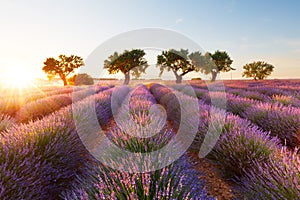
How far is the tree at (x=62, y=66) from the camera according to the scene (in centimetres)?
3931

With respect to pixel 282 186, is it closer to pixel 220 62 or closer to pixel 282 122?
pixel 282 122

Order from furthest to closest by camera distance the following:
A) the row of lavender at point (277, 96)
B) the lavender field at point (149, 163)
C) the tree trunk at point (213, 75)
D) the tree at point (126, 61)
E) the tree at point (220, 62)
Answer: the tree trunk at point (213, 75) < the tree at point (220, 62) < the tree at point (126, 61) < the row of lavender at point (277, 96) < the lavender field at point (149, 163)

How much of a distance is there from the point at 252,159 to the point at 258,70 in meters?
53.5

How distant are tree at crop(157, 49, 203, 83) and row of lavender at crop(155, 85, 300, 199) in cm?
3478

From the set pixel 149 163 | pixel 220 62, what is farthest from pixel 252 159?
pixel 220 62

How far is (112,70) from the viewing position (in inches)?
1485

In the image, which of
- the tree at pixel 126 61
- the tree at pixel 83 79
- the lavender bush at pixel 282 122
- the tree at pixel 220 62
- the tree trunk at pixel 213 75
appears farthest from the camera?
the tree trunk at pixel 213 75

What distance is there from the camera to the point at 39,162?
6.71 ft

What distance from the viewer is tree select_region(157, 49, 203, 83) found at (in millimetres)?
37547

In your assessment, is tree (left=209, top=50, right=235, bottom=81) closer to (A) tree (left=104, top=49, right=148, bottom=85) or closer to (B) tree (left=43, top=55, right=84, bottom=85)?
(A) tree (left=104, top=49, right=148, bottom=85)

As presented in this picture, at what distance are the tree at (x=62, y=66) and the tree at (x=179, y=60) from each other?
1779 centimetres

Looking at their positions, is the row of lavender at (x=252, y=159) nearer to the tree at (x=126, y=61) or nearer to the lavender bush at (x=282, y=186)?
the lavender bush at (x=282, y=186)

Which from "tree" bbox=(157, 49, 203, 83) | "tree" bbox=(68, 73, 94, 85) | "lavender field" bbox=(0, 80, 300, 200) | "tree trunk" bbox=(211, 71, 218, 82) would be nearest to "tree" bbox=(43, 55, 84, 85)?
"tree" bbox=(68, 73, 94, 85)

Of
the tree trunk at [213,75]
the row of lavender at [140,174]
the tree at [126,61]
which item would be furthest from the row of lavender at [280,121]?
the tree trunk at [213,75]
